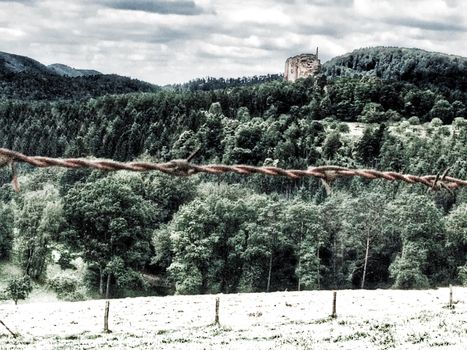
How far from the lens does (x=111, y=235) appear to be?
238 ft

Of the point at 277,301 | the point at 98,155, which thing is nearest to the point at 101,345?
the point at 277,301

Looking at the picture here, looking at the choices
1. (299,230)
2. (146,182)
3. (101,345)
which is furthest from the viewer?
(146,182)

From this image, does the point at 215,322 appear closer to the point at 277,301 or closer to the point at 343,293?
the point at 277,301

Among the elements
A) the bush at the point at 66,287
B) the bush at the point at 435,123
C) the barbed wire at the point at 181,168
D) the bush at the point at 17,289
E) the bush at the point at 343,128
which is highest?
the bush at the point at 435,123

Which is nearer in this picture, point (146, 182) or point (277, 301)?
point (277, 301)

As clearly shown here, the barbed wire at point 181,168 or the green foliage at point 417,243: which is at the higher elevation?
the barbed wire at point 181,168

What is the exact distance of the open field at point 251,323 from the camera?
93.6ft

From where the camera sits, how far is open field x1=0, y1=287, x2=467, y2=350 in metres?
28.5

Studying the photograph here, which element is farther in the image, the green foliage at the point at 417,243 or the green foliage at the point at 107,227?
the green foliage at the point at 417,243

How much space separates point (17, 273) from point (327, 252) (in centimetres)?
4616

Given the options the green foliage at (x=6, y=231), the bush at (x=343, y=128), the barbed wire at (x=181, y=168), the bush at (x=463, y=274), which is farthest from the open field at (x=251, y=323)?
the bush at (x=343, y=128)

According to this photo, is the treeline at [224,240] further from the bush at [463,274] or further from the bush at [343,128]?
the bush at [343,128]

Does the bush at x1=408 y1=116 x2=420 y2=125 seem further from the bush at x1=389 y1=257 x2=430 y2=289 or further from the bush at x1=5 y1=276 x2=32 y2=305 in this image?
the bush at x1=5 y1=276 x2=32 y2=305

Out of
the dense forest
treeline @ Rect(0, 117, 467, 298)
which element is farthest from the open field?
treeline @ Rect(0, 117, 467, 298)
